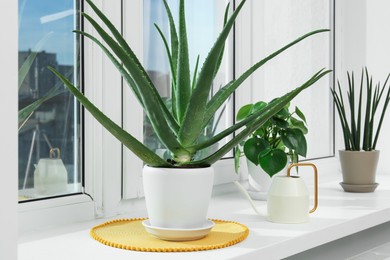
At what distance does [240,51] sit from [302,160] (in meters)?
0.53

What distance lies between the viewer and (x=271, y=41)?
1.90 m

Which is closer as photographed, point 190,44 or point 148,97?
point 148,97

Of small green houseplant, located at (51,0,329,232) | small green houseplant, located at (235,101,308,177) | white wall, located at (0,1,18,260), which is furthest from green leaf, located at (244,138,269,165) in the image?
white wall, located at (0,1,18,260)

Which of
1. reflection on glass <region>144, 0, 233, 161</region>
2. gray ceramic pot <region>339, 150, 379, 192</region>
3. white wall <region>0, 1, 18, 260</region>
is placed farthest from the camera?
gray ceramic pot <region>339, 150, 379, 192</region>

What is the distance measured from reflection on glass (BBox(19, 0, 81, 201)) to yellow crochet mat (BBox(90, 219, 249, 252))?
0.52ft

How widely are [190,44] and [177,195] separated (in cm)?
70

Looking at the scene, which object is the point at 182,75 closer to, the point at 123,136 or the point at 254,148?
the point at 123,136

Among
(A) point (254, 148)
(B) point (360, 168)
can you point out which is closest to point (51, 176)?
(A) point (254, 148)

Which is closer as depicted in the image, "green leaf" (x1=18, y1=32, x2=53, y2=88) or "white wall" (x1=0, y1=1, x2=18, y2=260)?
"white wall" (x1=0, y1=1, x2=18, y2=260)

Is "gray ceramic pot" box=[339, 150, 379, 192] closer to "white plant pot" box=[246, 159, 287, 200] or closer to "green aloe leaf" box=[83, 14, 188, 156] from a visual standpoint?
"white plant pot" box=[246, 159, 287, 200]

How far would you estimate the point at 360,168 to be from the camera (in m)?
1.71

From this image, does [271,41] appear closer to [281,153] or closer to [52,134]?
[281,153]

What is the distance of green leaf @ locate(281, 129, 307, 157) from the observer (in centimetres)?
137

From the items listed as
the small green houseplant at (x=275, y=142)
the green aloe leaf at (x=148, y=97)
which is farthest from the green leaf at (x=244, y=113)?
the green aloe leaf at (x=148, y=97)
